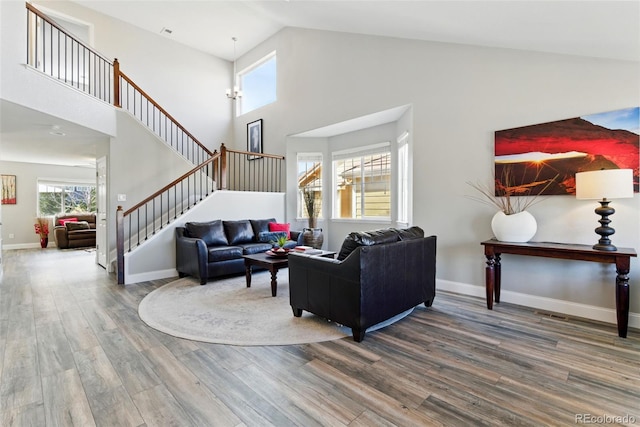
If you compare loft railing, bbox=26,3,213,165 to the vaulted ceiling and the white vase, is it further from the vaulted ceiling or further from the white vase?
the white vase

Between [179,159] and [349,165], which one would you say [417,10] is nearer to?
[349,165]

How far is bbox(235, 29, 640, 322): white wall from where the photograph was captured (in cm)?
317

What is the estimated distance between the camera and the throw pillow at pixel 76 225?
8.43 meters

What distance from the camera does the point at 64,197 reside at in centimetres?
955

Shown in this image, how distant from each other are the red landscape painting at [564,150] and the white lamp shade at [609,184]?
15.1 inches

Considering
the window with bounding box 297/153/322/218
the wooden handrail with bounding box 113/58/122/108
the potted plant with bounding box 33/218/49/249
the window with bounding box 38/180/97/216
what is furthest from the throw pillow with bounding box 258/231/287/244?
the window with bounding box 38/180/97/216

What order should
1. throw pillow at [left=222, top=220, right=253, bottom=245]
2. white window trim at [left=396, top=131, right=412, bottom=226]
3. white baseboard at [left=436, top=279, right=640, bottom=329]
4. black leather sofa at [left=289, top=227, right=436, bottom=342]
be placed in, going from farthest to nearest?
throw pillow at [left=222, top=220, right=253, bottom=245] < white window trim at [left=396, top=131, right=412, bottom=226] < white baseboard at [left=436, top=279, right=640, bottom=329] < black leather sofa at [left=289, top=227, right=436, bottom=342]

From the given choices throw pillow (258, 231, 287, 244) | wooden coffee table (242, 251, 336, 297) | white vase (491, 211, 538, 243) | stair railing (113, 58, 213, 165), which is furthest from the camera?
stair railing (113, 58, 213, 165)

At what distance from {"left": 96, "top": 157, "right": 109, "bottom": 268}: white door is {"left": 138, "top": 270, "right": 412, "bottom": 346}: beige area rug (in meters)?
2.34

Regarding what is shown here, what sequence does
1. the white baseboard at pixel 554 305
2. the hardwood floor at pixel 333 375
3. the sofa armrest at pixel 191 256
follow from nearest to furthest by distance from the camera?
the hardwood floor at pixel 333 375, the white baseboard at pixel 554 305, the sofa armrest at pixel 191 256

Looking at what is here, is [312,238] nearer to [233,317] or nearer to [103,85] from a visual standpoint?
[233,317]

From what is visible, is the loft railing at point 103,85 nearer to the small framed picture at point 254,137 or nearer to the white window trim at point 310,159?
the small framed picture at point 254,137

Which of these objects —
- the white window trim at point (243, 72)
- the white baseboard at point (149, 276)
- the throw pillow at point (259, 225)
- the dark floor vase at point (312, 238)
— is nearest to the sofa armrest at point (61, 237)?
the white baseboard at point (149, 276)

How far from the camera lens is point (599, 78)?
3141mm
